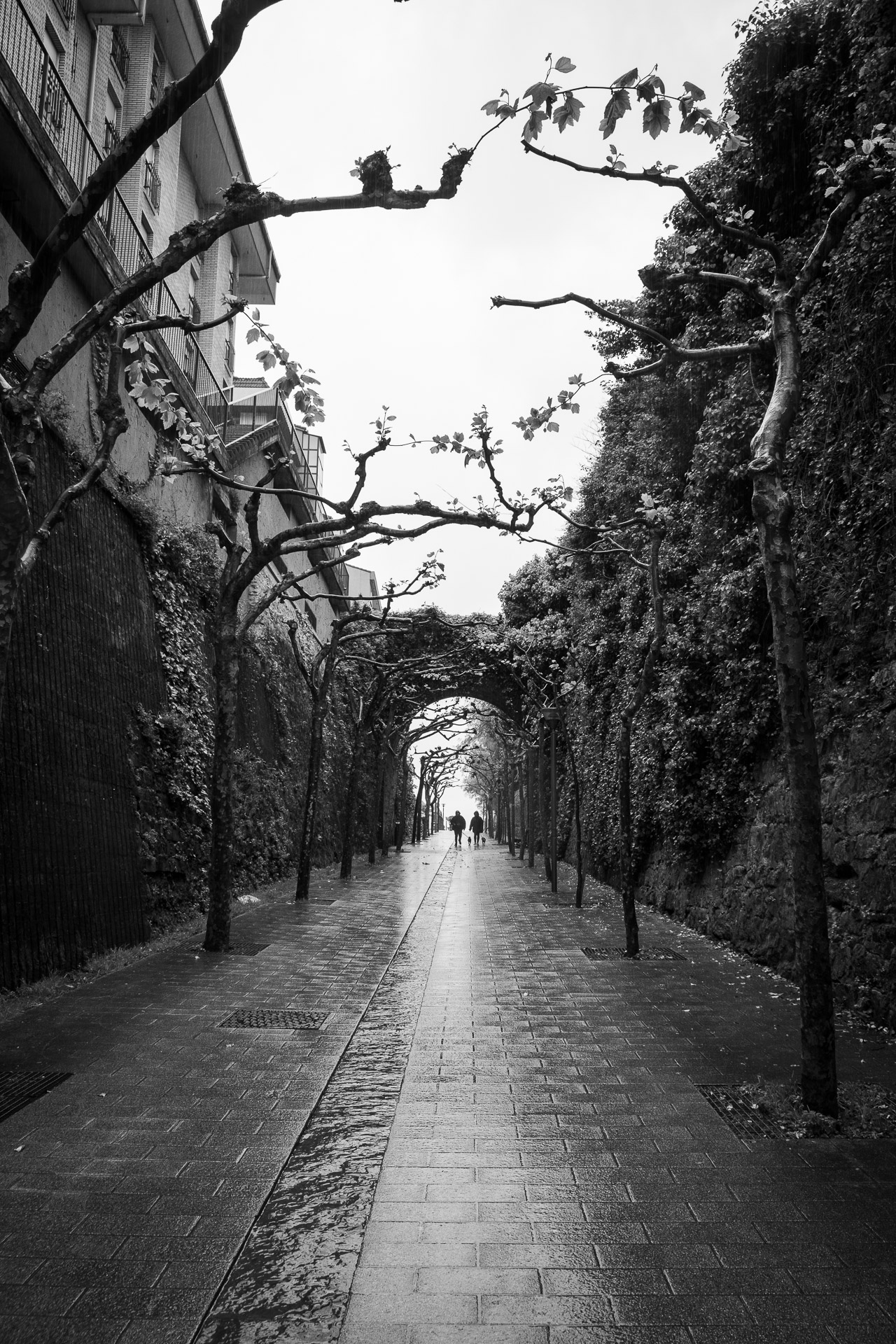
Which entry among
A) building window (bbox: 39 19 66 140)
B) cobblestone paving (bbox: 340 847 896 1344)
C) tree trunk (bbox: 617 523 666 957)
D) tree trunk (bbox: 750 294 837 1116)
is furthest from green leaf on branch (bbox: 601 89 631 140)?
building window (bbox: 39 19 66 140)

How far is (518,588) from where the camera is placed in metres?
30.6

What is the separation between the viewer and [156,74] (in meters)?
18.4

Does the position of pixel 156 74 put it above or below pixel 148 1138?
above

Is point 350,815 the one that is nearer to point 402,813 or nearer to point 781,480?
point 781,480

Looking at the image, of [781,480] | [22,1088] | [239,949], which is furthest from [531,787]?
[22,1088]

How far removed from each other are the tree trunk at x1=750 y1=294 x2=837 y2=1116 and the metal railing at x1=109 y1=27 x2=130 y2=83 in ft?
51.9

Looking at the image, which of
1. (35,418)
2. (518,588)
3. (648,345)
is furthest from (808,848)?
(518,588)

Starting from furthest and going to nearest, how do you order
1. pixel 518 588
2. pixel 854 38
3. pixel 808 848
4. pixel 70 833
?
pixel 518 588 < pixel 854 38 < pixel 70 833 < pixel 808 848

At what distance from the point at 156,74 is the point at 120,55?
1209 millimetres

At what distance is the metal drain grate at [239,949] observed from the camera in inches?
367

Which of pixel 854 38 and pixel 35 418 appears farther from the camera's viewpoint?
pixel 854 38

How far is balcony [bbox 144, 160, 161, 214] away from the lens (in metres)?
17.6

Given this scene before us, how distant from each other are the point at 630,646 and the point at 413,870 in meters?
8.93

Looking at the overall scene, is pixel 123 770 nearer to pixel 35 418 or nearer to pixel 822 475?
pixel 35 418
